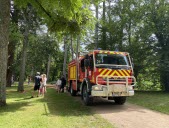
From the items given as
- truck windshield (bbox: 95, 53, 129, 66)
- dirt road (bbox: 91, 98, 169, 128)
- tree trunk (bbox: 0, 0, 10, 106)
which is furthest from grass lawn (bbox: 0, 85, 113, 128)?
Answer: truck windshield (bbox: 95, 53, 129, 66)

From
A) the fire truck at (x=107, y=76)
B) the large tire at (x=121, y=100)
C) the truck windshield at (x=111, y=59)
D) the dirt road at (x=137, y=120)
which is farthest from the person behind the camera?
the large tire at (x=121, y=100)

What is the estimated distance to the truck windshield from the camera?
44.2 ft

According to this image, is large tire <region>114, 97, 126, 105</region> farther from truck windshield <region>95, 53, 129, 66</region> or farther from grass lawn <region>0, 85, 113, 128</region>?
grass lawn <region>0, 85, 113, 128</region>

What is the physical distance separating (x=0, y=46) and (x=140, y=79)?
53.0 feet

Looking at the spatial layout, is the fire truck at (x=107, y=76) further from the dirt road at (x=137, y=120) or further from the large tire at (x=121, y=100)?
the dirt road at (x=137, y=120)

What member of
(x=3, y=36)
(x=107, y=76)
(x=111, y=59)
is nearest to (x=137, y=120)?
(x=107, y=76)

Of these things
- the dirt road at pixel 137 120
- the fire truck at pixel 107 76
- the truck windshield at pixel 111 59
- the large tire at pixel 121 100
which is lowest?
the dirt road at pixel 137 120

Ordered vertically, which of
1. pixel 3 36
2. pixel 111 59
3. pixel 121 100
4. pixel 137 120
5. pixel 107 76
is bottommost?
pixel 137 120

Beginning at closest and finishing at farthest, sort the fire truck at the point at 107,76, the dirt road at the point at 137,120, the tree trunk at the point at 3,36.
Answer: the dirt road at the point at 137,120
the tree trunk at the point at 3,36
the fire truck at the point at 107,76

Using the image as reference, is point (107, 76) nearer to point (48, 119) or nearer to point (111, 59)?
point (111, 59)

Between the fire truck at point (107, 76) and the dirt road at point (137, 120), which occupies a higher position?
the fire truck at point (107, 76)

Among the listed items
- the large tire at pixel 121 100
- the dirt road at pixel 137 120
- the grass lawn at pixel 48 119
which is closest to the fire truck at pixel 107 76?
the large tire at pixel 121 100

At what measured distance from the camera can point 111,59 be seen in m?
13.7

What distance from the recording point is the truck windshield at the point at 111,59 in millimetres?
13477
